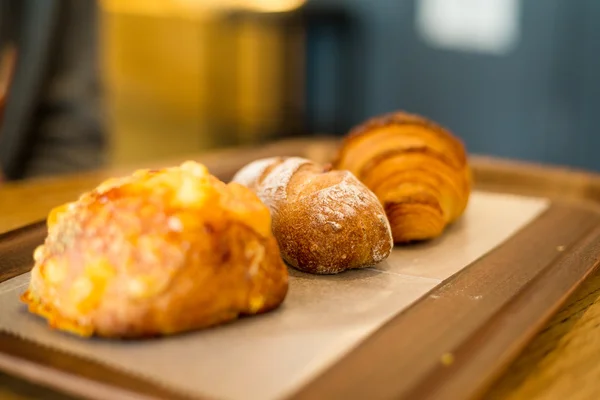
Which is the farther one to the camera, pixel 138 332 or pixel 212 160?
pixel 212 160

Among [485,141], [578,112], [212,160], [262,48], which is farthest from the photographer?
[262,48]

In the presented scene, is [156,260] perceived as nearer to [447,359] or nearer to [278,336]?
[278,336]

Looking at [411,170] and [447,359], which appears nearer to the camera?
[447,359]

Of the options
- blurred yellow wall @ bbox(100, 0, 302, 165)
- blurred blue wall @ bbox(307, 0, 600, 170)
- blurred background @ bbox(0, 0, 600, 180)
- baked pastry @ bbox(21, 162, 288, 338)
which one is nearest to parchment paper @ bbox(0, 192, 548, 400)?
baked pastry @ bbox(21, 162, 288, 338)

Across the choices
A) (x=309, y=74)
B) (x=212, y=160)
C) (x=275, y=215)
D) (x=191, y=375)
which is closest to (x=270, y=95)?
(x=309, y=74)

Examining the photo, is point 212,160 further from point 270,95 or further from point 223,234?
point 270,95

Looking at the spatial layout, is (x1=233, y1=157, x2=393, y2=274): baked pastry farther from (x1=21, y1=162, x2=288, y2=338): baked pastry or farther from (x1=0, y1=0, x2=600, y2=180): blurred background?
(x1=0, y1=0, x2=600, y2=180): blurred background

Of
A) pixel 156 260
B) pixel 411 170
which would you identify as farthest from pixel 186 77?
pixel 156 260
